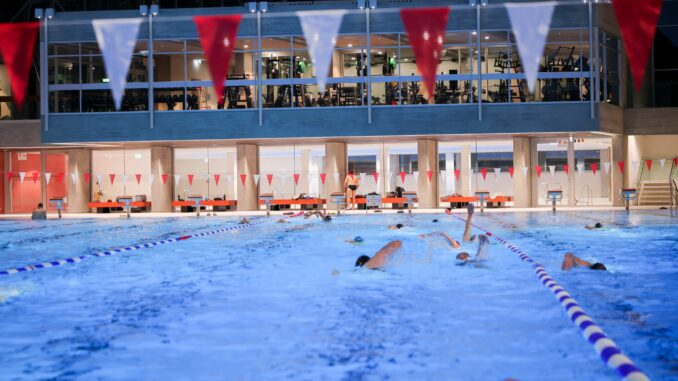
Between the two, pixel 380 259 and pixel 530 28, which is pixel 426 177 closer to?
pixel 530 28

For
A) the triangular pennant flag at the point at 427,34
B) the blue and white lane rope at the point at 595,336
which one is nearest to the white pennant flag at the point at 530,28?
the triangular pennant flag at the point at 427,34

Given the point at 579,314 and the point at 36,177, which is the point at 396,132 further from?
the point at 579,314

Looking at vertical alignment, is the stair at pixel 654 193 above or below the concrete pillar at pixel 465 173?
below

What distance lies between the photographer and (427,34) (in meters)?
22.6

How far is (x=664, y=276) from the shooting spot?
342 inches

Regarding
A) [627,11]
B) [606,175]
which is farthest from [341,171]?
[627,11]

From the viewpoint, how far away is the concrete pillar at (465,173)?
2906 centimetres

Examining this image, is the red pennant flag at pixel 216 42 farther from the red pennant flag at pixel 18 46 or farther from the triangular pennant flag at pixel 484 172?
the triangular pennant flag at pixel 484 172

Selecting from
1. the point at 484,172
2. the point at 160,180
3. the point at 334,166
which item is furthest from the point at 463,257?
the point at 160,180

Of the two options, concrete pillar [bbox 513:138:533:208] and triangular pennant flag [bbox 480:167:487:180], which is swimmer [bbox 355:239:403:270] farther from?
triangular pennant flag [bbox 480:167:487:180]

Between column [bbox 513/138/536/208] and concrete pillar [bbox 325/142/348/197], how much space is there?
261 inches

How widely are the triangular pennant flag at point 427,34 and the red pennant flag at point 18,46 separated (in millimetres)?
8257

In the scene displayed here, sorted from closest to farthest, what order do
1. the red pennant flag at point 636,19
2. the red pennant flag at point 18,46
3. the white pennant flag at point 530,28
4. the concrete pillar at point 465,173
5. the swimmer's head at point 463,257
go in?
1. the swimmer's head at point 463,257
2. the red pennant flag at point 636,19
3. the white pennant flag at point 530,28
4. the red pennant flag at point 18,46
5. the concrete pillar at point 465,173

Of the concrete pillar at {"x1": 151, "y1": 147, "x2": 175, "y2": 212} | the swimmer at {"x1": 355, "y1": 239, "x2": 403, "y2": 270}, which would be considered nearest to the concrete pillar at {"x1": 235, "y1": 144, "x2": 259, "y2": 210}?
the concrete pillar at {"x1": 151, "y1": 147, "x2": 175, "y2": 212}
